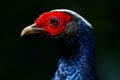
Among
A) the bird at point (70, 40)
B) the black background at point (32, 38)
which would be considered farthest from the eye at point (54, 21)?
the black background at point (32, 38)

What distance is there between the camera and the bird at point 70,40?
9.09 metres

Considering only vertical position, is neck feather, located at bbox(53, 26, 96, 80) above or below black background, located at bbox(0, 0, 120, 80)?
above

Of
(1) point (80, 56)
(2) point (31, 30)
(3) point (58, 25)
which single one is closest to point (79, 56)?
(1) point (80, 56)

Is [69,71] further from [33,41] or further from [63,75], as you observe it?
[33,41]

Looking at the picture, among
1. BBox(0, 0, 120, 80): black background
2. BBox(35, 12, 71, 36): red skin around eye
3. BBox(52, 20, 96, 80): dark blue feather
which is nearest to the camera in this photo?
BBox(52, 20, 96, 80): dark blue feather

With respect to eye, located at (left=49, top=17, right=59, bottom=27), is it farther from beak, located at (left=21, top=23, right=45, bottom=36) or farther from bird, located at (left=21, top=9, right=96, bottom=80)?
beak, located at (left=21, top=23, right=45, bottom=36)

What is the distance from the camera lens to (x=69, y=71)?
9.10 metres

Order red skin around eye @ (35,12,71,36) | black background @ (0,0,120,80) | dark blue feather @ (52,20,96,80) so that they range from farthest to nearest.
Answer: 1. black background @ (0,0,120,80)
2. red skin around eye @ (35,12,71,36)
3. dark blue feather @ (52,20,96,80)

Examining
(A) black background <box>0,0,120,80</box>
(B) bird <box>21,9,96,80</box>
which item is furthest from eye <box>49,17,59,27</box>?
(A) black background <box>0,0,120,80</box>

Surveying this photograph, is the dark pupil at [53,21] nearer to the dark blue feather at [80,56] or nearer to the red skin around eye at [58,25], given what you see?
the red skin around eye at [58,25]

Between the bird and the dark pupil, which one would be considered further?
the dark pupil

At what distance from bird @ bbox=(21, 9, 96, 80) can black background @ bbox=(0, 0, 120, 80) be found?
2.80 m

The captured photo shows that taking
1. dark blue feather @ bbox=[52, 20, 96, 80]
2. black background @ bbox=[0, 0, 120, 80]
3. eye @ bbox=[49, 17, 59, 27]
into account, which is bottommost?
black background @ bbox=[0, 0, 120, 80]

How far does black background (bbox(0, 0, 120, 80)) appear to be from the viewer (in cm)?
1208
